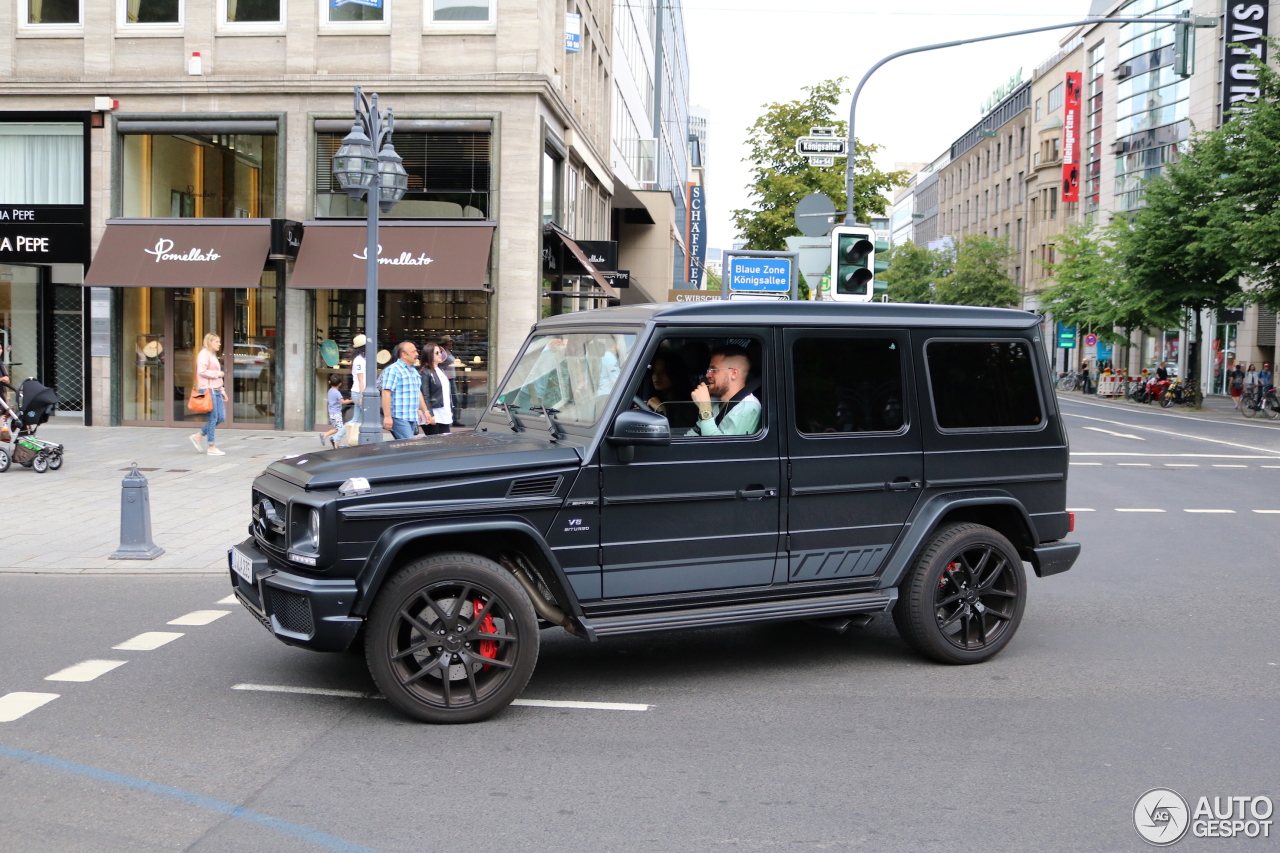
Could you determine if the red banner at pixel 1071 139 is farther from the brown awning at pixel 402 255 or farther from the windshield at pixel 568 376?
the windshield at pixel 568 376

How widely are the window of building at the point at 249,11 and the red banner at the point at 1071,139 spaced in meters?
59.5

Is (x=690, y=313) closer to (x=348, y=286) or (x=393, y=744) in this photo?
(x=393, y=744)

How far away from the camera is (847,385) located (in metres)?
6.12

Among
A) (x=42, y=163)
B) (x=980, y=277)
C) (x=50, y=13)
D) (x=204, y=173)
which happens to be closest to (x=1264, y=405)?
(x=204, y=173)

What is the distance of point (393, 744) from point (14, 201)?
70.4 ft

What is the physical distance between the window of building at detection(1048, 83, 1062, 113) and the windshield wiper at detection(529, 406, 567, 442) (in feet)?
259

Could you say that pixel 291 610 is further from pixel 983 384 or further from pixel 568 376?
pixel 983 384

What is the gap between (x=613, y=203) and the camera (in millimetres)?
36688

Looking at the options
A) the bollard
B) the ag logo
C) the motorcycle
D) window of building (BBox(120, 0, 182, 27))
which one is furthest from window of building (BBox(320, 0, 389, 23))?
the motorcycle

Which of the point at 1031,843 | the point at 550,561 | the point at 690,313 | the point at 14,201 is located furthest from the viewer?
the point at 14,201

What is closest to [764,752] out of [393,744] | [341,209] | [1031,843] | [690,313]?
[1031,843]

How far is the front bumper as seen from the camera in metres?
5.04

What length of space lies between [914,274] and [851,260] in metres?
73.4

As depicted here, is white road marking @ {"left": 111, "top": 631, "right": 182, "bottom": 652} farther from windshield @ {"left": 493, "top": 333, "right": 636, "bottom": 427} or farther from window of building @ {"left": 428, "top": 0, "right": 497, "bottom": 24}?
window of building @ {"left": 428, "top": 0, "right": 497, "bottom": 24}
